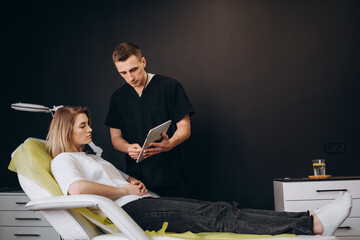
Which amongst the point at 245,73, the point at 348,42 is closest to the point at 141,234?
the point at 245,73

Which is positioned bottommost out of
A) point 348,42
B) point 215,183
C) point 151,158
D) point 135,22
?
point 215,183

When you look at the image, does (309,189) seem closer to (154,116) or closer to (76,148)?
(154,116)

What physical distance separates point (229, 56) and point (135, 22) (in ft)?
2.96

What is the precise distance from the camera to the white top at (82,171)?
1.93 meters

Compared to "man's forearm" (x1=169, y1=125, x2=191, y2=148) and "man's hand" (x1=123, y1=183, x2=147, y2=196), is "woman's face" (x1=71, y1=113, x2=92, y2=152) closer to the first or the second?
"man's hand" (x1=123, y1=183, x2=147, y2=196)

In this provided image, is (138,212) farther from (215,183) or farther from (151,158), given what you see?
(215,183)

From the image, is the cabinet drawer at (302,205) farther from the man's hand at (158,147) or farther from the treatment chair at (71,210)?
the treatment chair at (71,210)

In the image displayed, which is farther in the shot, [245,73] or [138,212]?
[245,73]

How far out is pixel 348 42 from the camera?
339 centimetres

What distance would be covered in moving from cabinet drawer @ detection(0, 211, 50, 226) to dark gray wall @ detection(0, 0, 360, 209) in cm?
73

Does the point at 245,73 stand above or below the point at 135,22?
below

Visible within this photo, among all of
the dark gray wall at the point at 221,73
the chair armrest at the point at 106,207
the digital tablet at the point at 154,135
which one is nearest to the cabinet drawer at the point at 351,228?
the dark gray wall at the point at 221,73

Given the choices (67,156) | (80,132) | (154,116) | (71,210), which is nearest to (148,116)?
(154,116)

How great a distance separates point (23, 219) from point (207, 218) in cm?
154
